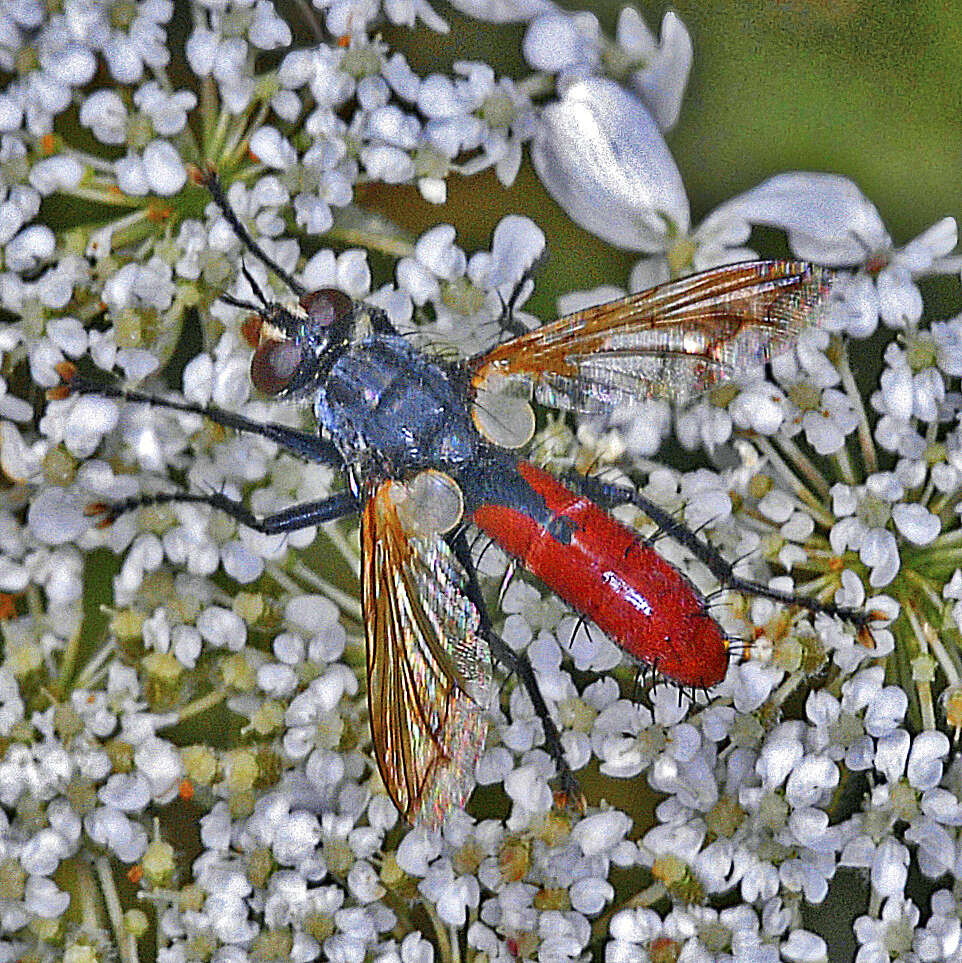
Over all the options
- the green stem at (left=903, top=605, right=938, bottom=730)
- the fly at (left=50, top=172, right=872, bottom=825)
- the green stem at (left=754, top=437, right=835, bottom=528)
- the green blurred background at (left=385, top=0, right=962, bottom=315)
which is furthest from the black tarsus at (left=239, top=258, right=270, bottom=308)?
the green stem at (left=903, top=605, right=938, bottom=730)

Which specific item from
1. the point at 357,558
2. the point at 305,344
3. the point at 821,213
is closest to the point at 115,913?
the point at 357,558

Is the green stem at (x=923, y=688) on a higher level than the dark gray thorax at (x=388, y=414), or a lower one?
lower

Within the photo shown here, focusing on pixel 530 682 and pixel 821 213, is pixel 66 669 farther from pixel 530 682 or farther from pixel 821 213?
pixel 821 213

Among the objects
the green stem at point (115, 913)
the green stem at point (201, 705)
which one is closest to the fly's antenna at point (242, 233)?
the green stem at point (201, 705)

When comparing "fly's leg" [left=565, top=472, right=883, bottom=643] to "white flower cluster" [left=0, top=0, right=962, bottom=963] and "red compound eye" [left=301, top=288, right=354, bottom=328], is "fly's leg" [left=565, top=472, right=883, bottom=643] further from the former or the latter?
"red compound eye" [left=301, top=288, right=354, bottom=328]

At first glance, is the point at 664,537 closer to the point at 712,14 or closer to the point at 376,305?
the point at 376,305

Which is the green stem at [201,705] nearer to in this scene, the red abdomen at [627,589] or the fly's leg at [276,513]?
the fly's leg at [276,513]
